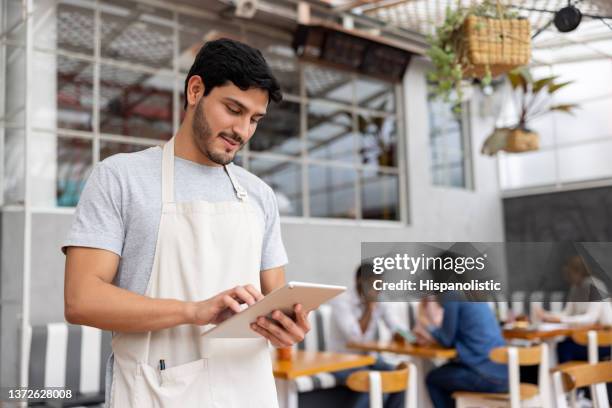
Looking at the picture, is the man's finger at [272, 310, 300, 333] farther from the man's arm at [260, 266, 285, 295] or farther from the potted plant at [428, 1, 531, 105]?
the potted plant at [428, 1, 531, 105]

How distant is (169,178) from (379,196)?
6.66 m

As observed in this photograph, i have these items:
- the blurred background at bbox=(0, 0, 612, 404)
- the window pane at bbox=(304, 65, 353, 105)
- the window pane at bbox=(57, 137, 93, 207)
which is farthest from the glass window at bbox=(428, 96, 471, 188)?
the window pane at bbox=(57, 137, 93, 207)

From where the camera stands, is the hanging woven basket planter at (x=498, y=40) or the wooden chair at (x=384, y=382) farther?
the wooden chair at (x=384, y=382)

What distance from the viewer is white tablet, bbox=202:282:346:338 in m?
1.25

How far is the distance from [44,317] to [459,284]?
436 cm

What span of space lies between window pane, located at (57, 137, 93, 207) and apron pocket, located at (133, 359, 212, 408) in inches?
176

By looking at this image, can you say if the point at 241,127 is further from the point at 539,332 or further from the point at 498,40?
the point at 539,332

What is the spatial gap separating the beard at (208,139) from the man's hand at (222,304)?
0.35 metres

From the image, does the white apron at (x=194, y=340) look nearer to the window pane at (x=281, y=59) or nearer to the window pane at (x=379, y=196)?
the window pane at (x=281, y=59)

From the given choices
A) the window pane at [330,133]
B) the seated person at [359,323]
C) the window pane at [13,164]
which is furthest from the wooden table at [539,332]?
the window pane at [13,164]

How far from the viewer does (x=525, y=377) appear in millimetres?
5105

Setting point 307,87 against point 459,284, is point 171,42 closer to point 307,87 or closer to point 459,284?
point 307,87

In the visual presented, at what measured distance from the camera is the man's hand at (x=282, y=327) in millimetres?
1367

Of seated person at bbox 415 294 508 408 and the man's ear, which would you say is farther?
seated person at bbox 415 294 508 408
